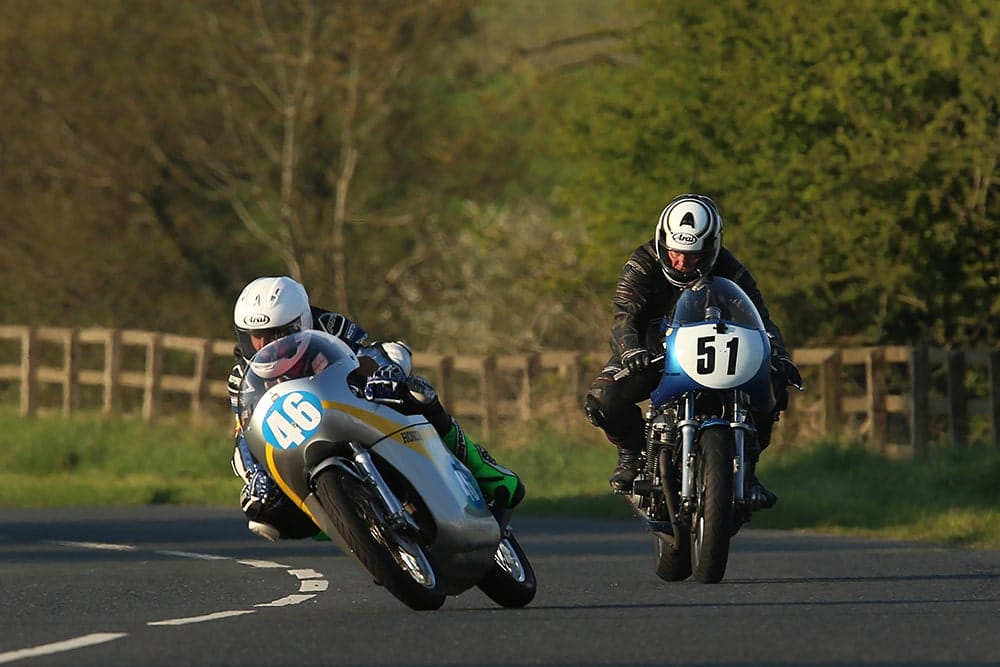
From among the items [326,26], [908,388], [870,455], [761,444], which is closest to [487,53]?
[326,26]

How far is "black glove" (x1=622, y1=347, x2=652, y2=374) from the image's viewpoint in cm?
1304

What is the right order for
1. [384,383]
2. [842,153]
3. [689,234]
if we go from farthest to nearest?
[842,153] → [689,234] → [384,383]

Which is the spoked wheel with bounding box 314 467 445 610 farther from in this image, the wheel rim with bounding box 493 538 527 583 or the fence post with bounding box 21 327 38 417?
the fence post with bounding box 21 327 38 417

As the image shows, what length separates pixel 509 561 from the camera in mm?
11633

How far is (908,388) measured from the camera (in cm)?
2955

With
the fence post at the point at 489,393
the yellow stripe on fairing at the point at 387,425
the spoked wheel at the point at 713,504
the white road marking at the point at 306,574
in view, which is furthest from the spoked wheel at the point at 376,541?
the fence post at the point at 489,393

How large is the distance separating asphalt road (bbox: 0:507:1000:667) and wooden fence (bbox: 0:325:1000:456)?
9.17 meters

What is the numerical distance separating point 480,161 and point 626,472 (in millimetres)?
36567

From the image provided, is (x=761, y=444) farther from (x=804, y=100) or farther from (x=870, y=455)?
(x=804, y=100)

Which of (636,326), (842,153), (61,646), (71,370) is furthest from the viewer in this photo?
(71,370)

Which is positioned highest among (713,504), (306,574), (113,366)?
(113,366)

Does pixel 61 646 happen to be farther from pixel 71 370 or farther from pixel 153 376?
pixel 71 370

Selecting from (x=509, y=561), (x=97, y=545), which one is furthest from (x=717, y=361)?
(x=97, y=545)

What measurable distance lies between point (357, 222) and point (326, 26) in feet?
12.8
